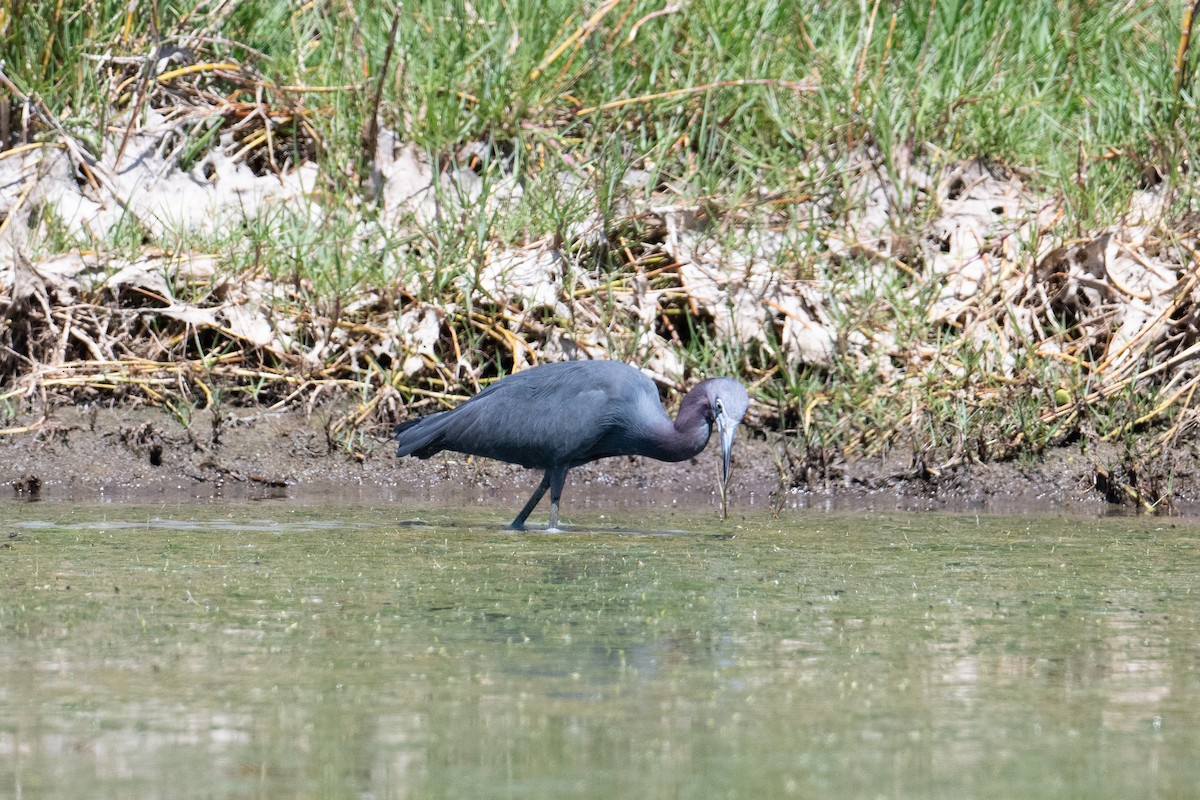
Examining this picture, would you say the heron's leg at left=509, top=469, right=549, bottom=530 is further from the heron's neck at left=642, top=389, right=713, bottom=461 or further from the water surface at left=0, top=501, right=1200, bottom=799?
the heron's neck at left=642, top=389, right=713, bottom=461

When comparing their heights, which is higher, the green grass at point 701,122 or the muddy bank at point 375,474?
the green grass at point 701,122

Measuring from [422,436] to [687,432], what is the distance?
3.27 feet

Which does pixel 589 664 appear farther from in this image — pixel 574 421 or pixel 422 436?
pixel 422 436

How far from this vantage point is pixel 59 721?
2.85 metres

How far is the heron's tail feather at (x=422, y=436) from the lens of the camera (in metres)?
6.23

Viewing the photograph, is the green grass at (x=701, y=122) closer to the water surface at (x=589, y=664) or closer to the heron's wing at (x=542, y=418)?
the heron's wing at (x=542, y=418)

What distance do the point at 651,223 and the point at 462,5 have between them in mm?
1573

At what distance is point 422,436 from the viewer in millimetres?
6262

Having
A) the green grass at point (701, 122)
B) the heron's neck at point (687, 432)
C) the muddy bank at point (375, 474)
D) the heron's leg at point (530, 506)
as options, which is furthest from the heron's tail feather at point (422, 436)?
the green grass at point (701, 122)

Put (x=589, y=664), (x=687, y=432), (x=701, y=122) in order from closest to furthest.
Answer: (x=589, y=664) → (x=687, y=432) → (x=701, y=122)

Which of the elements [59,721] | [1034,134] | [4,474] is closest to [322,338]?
[4,474]

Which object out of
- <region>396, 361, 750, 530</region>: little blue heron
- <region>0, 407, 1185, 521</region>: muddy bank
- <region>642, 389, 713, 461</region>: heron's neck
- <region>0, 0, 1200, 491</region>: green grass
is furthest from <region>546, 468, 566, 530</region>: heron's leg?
<region>0, 0, 1200, 491</region>: green grass

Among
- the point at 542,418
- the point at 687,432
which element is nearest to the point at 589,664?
the point at 687,432

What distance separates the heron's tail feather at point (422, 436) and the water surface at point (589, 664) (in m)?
0.81
